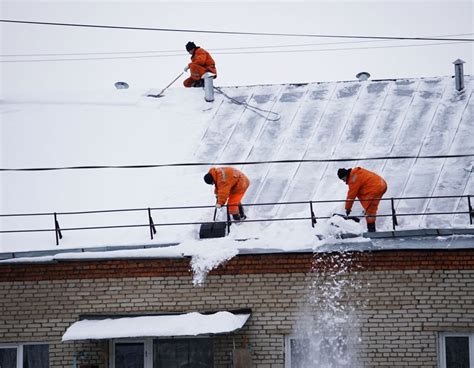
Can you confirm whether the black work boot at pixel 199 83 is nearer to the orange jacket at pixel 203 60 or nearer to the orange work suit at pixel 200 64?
the orange work suit at pixel 200 64

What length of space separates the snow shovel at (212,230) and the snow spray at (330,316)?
1.76m

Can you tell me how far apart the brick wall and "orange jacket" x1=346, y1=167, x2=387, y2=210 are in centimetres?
125

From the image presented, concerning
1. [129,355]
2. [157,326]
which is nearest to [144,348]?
[129,355]

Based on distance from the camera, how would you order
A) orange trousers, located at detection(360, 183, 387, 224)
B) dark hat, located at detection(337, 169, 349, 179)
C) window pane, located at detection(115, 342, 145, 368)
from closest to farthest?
window pane, located at detection(115, 342, 145, 368) < orange trousers, located at detection(360, 183, 387, 224) < dark hat, located at detection(337, 169, 349, 179)

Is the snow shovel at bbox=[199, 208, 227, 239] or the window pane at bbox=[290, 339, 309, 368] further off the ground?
the snow shovel at bbox=[199, 208, 227, 239]

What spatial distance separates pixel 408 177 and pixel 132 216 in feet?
17.8

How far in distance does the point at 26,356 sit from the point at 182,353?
2.76 metres

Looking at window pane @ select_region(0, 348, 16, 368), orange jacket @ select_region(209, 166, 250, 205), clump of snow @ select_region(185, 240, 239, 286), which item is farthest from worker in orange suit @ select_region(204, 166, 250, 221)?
window pane @ select_region(0, 348, 16, 368)

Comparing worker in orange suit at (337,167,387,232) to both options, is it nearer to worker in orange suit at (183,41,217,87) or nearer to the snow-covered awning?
the snow-covered awning

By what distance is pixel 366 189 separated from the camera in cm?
1232

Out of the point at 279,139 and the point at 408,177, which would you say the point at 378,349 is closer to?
the point at 408,177

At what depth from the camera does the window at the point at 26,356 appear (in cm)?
1200

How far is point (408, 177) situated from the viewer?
13.4m

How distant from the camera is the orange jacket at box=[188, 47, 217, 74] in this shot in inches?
693
